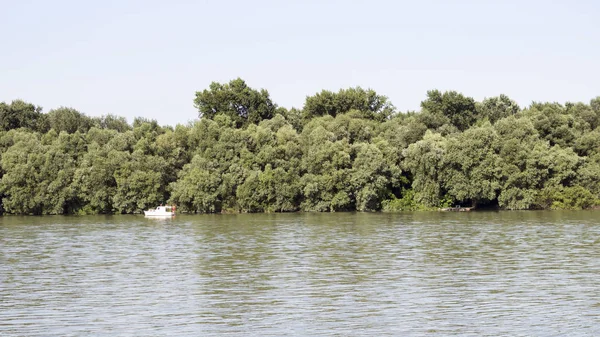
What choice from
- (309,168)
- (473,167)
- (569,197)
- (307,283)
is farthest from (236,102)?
(307,283)

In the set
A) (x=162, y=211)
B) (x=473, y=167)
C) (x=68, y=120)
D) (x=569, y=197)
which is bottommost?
(x=162, y=211)

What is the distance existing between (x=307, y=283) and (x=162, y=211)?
65.8m

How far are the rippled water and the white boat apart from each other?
1218 inches

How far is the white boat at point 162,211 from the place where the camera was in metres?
99.4

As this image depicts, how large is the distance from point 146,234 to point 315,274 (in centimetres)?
3250

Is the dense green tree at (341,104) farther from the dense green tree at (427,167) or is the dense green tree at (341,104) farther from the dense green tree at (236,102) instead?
the dense green tree at (427,167)

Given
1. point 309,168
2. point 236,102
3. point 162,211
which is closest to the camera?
Answer: point 162,211

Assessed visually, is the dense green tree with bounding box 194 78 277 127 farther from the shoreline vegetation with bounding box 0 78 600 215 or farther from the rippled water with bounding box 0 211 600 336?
the rippled water with bounding box 0 211 600 336

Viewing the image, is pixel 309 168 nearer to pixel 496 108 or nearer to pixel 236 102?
pixel 236 102

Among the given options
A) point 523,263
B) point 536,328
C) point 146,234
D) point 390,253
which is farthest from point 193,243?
point 536,328

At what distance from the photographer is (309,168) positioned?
352 ft

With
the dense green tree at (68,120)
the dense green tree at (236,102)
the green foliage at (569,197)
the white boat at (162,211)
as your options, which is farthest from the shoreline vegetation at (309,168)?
the dense green tree at (236,102)

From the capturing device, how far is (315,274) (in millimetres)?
39625

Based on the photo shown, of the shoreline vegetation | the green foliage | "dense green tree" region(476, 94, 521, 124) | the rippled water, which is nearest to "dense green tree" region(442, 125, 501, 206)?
the shoreline vegetation
